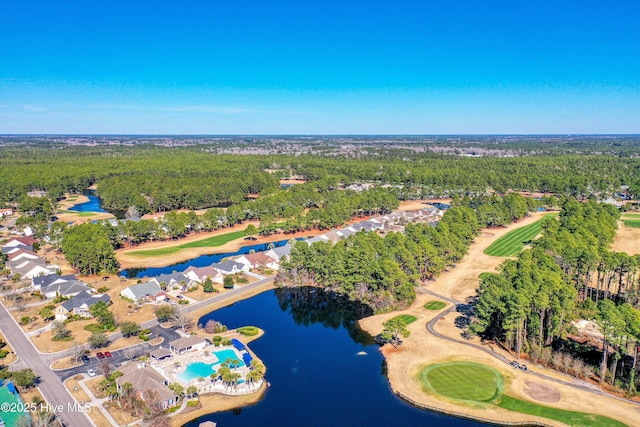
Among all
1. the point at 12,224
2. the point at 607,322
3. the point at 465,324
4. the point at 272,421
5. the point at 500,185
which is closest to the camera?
the point at 272,421

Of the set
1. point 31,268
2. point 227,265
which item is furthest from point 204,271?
point 31,268

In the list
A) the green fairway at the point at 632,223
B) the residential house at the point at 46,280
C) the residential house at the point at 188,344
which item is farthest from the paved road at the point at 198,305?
the green fairway at the point at 632,223

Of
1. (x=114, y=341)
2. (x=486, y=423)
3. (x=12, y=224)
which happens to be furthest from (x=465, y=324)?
(x=12, y=224)

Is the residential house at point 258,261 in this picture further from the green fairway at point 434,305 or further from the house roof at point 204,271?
the green fairway at point 434,305

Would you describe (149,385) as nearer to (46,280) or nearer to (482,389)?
(482,389)

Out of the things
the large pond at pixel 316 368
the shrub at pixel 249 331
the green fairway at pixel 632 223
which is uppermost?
the green fairway at pixel 632 223

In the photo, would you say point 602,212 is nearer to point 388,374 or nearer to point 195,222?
point 388,374
